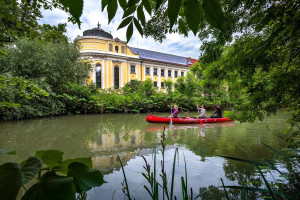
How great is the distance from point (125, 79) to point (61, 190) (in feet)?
102

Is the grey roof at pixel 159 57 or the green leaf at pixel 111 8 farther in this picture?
the grey roof at pixel 159 57

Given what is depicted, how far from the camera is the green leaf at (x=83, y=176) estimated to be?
1.68 ft

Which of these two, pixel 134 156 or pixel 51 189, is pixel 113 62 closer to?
pixel 134 156

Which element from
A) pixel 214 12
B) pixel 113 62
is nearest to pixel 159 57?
pixel 113 62

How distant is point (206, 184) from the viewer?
3164mm

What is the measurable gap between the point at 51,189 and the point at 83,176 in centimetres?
13

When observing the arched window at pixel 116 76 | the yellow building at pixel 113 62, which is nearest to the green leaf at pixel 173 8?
the yellow building at pixel 113 62

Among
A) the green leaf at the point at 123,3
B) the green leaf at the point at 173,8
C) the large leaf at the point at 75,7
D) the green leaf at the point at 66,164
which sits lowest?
the green leaf at the point at 66,164

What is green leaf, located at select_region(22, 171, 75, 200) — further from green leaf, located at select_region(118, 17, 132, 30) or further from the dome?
the dome

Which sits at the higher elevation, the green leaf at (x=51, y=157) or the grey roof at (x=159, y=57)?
the grey roof at (x=159, y=57)

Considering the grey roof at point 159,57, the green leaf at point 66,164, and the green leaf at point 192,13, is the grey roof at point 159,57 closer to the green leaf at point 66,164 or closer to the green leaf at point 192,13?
the green leaf at point 192,13

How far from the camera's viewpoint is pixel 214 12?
640 millimetres

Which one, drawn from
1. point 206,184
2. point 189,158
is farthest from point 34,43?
point 206,184

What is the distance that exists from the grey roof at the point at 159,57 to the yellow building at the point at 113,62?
0.47 meters
